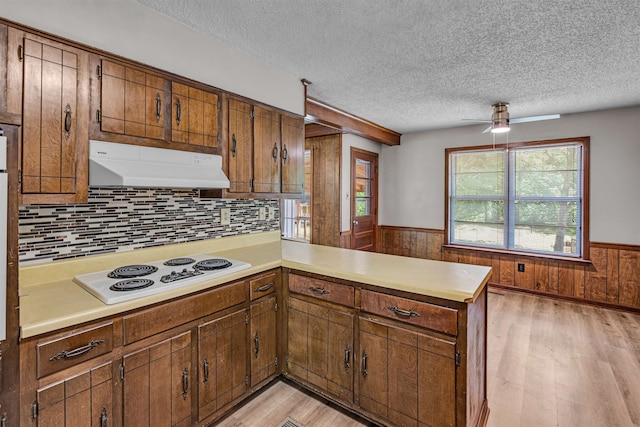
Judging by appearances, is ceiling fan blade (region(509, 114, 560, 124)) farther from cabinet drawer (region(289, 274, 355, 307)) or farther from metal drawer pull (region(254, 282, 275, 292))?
metal drawer pull (region(254, 282, 275, 292))

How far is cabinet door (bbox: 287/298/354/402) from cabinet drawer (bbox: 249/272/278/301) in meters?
0.17

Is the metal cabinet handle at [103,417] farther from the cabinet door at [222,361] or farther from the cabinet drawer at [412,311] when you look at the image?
the cabinet drawer at [412,311]

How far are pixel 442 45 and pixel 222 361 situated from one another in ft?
8.66

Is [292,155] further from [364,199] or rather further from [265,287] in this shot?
[364,199]

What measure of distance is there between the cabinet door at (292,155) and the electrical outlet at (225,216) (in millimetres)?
506

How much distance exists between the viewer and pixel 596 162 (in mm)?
3936

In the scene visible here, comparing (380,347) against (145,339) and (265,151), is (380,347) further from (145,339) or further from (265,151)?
(265,151)

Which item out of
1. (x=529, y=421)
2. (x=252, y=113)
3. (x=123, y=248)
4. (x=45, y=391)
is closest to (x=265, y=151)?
(x=252, y=113)

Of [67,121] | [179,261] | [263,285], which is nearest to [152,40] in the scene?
[67,121]

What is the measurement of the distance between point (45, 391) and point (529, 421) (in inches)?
99.8

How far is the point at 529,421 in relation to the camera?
6.28 feet

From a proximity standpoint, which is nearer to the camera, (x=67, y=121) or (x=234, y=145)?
(x=67, y=121)

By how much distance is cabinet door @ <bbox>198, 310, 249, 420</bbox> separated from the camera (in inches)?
69.0

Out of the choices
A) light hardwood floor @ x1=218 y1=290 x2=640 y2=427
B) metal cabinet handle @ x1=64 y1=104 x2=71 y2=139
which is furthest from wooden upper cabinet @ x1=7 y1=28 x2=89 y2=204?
light hardwood floor @ x1=218 y1=290 x2=640 y2=427
